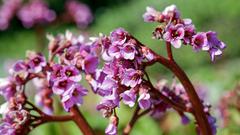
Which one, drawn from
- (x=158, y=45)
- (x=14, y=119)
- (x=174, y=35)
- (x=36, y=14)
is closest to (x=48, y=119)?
(x=14, y=119)

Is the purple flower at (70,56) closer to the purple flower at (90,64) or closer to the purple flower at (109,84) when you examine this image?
the purple flower at (90,64)

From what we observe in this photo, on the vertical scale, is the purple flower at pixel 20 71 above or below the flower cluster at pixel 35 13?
below

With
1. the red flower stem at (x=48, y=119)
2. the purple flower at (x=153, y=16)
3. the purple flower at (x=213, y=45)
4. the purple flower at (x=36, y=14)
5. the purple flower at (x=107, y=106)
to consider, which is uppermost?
the purple flower at (x=36, y=14)

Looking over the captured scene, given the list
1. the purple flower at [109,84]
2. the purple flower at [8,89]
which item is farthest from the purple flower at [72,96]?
the purple flower at [8,89]

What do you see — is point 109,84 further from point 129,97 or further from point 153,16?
point 153,16

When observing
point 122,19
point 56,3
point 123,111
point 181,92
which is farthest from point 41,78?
point 56,3

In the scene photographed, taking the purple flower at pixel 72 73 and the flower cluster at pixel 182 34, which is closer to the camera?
the flower cluster at pixel 182 34
